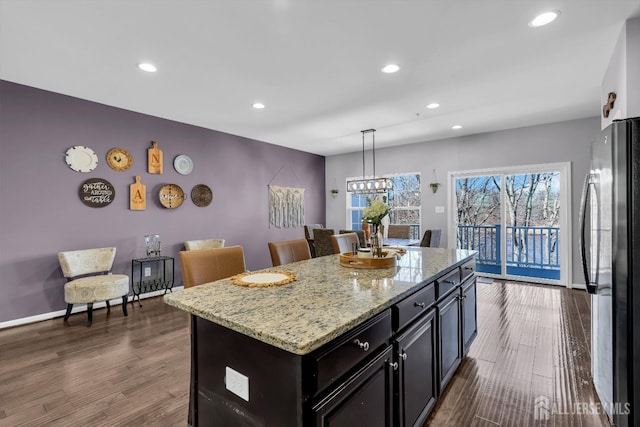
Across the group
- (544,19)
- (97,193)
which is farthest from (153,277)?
(544,19)

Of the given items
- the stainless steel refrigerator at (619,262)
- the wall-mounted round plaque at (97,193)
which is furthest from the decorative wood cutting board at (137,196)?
the stainless steel refrigerator at (619,262)

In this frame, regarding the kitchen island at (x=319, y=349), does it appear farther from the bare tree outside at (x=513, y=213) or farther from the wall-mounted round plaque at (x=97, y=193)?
the bare tree outside at (x=513, y=213)

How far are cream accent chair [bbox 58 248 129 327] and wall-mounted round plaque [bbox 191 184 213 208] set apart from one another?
4.72 ft

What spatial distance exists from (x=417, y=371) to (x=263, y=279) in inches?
37.5

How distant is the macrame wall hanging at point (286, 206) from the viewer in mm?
6379

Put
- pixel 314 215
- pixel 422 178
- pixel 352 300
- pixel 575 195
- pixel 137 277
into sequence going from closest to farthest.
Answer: pixel 352 300 → pixel 137 277 → pixel 575 195 → pixel 422 178 → pixel 314 215

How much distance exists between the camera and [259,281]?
1.70 m

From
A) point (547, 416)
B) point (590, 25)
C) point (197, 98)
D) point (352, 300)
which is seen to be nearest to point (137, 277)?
point (197, 98)

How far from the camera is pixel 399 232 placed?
573cm

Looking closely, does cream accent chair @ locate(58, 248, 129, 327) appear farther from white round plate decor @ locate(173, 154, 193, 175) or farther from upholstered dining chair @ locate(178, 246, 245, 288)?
upholstered dining chair @ locate(178, 246, 245, 288)

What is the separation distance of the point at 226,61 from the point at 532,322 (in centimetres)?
419

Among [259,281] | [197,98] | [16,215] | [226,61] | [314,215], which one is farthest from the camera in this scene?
[314,215]

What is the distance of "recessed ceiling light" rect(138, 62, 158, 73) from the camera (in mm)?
2922

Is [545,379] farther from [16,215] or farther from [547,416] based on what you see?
[16,215]
